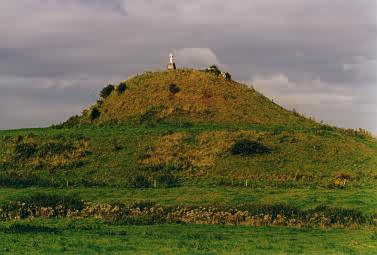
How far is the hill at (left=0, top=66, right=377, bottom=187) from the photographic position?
6059 centimetres

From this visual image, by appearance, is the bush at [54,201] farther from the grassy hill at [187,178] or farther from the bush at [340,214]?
the bush at [340,214]

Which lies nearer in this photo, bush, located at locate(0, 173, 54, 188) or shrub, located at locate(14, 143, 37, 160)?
bush, located at locate(0, 173, 54, 188)

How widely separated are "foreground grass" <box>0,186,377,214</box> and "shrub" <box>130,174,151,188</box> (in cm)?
294

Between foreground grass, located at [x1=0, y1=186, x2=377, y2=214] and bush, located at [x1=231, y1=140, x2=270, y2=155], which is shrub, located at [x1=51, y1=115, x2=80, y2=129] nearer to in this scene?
bush, located at [x1=231, y1=140, x2=270, y2=155]

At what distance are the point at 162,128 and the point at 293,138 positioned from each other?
16728mm

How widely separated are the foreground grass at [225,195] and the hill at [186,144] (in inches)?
157

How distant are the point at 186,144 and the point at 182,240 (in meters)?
44.4

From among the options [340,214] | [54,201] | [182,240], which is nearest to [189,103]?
[54,201]

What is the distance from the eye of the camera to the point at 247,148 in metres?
67.2

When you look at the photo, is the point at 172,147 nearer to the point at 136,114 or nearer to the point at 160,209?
the point at 136,114

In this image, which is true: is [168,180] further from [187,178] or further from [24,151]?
[24,151]

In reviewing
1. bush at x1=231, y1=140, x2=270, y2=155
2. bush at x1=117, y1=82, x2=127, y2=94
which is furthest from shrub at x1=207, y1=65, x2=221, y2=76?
bush at x1=231, y1=140, x2=270, y2=155

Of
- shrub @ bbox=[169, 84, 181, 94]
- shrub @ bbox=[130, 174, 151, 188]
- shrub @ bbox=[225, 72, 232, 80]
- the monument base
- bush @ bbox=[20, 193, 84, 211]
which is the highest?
the monument base

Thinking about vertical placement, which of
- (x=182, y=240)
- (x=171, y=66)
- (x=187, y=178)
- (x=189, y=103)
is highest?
(x=171, y=66)
